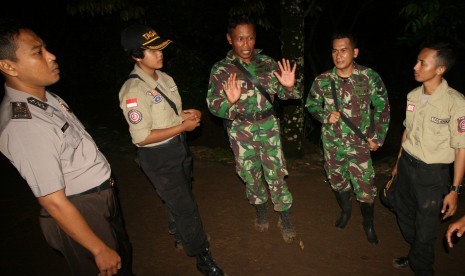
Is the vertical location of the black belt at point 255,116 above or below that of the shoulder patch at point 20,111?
below

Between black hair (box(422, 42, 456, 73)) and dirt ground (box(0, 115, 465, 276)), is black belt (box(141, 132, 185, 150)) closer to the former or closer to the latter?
dirt ground (box(0, 115, 465, 276))

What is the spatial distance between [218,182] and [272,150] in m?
1.90

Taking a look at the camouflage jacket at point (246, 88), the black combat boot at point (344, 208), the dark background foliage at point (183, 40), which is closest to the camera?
the camouflage jacket at point (246, 88)

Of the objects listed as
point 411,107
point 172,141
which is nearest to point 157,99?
point 172,141

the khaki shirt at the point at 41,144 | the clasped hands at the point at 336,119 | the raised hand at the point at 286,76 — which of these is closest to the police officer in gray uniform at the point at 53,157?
the khaki shirt at the point at 41,144

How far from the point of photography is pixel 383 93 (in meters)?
3.39

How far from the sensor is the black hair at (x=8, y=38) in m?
1.84

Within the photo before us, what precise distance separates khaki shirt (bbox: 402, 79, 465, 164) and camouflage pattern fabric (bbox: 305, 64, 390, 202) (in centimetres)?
57

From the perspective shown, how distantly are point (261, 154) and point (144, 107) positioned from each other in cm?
150

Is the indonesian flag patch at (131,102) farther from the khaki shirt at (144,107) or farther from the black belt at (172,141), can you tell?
the black belt at (172,141)

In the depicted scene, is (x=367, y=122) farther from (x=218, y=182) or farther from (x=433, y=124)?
(x=218, y=182)

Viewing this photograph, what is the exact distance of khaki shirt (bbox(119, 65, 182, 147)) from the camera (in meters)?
2.71

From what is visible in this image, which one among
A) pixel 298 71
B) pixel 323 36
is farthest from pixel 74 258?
pixel 323 36

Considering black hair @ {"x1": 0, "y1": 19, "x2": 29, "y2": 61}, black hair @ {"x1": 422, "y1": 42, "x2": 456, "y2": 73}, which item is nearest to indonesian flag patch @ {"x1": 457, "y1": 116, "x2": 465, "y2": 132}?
black hair @ {"x1": 422, "y1": 42, "x2": 456, "y2": 73}
